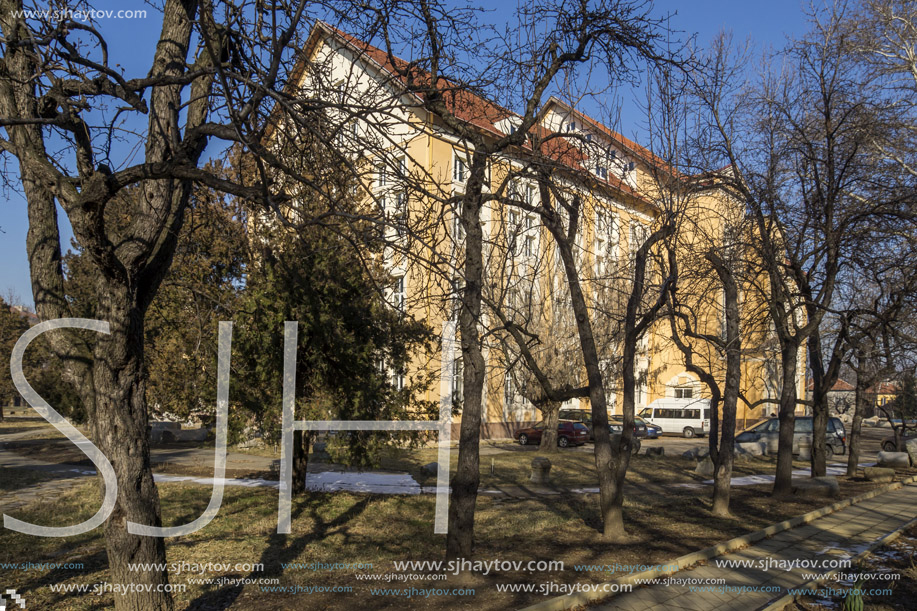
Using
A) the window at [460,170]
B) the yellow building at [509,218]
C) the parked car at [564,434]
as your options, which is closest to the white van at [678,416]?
the yellow building at [509,218]

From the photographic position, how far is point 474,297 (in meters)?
7.21

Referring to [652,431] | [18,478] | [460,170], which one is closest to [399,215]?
[460,170]

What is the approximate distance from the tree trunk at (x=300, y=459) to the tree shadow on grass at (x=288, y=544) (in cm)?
31

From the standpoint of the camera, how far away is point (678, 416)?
41.4 meters

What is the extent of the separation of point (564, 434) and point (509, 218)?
A: 1776 centimetres

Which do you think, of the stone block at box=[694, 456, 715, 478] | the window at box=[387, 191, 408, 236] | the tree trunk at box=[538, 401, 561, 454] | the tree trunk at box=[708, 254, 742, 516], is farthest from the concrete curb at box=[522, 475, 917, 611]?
the tree trunk at box=[538, 401, 561, 454]

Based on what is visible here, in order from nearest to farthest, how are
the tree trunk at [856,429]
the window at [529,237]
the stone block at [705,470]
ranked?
the window at [529,237]
the tree trunk at [856,429]
the stone block at [705,470]

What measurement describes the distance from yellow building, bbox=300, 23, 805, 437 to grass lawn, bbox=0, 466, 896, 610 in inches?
104

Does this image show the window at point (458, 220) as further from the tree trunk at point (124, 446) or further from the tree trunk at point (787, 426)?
the tree trunk at point (787, 426)

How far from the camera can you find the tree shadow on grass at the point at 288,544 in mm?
6418

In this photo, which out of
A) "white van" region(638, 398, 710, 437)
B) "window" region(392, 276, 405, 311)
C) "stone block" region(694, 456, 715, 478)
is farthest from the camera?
"white van" region(638, 398, 710, 437)

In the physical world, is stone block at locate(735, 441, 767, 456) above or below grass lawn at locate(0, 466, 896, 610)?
below

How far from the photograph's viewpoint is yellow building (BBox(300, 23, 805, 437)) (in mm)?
6516

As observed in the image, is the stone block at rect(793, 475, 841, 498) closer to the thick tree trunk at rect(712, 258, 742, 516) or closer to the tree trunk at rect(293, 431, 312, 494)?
the thick tree trunk at rect(712, 258, 742, 516)
